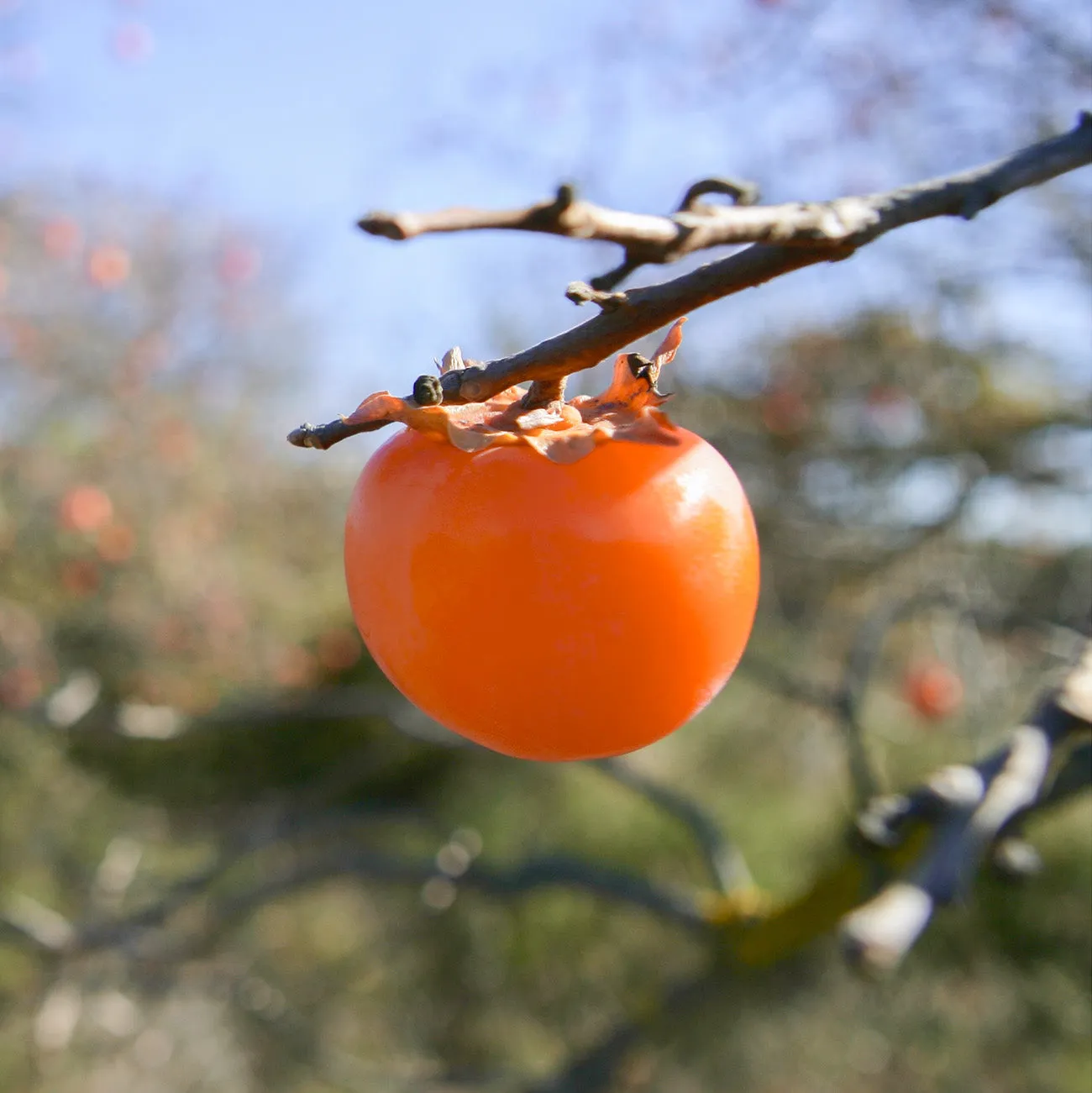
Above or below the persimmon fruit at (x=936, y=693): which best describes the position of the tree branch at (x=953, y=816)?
above

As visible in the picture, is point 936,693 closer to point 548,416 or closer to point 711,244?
point 548,416

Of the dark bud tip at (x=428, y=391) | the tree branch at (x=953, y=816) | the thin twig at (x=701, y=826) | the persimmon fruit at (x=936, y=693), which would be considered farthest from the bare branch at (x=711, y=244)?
the persimmon fruit at (x=936, y=693)

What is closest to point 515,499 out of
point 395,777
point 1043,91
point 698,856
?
point 1043,91

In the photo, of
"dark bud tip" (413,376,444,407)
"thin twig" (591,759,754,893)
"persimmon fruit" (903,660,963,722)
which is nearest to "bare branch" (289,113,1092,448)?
"dark bud tip" (413,376,444,407)

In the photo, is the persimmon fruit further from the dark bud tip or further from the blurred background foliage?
the dark bud tip

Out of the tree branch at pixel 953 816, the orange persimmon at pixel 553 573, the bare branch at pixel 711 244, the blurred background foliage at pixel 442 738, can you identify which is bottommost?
the blurred background foliage at pixel 442 738

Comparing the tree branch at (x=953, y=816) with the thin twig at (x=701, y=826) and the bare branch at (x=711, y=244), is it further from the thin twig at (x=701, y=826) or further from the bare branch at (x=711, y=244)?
the thin twig at (x=701, y=826)
